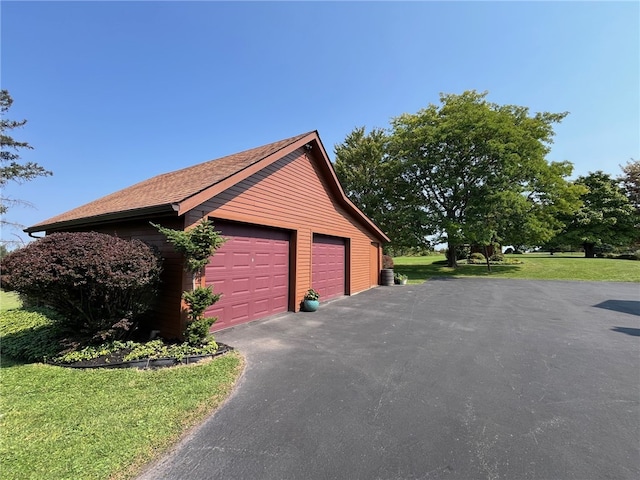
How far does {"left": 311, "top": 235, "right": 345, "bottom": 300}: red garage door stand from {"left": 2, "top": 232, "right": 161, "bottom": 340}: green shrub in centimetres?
584

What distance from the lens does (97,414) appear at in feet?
10.4

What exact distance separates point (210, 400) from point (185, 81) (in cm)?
1188

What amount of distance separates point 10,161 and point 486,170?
36.5 meters

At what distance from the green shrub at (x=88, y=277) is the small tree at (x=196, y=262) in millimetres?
563

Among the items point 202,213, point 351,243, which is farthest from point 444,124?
point 202,213

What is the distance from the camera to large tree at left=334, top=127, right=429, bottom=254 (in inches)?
915

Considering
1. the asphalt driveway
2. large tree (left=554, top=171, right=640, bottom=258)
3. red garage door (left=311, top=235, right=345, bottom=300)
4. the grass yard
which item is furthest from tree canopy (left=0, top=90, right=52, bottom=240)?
large tree (left=554, top=171, right=640, bottom=258)

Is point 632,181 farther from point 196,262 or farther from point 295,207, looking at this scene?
point 196,262

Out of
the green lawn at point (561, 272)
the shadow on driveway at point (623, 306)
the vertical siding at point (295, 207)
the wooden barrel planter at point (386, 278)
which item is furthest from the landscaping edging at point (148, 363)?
the green lawn at point (561, 272)

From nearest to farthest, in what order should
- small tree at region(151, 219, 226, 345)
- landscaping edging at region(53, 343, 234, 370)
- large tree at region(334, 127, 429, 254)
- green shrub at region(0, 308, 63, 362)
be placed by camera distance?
landscaping edging at region(53, 343, 234, 370) < green shrub at region(0, 308, 63, 362) < small tree at region(151, 219, 226, 345) < large tree at region(334, 127, 429, 254)

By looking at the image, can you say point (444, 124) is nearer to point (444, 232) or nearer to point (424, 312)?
point (444, 232)

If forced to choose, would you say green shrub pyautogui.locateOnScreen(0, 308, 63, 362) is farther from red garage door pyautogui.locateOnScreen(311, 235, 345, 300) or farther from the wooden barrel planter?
the wooden barrel planter

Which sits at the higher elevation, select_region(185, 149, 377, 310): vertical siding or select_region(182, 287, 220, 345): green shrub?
select_region(185, 149, 377, 310): vertical siding

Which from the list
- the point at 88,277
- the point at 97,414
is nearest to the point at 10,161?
the point at 88,277
